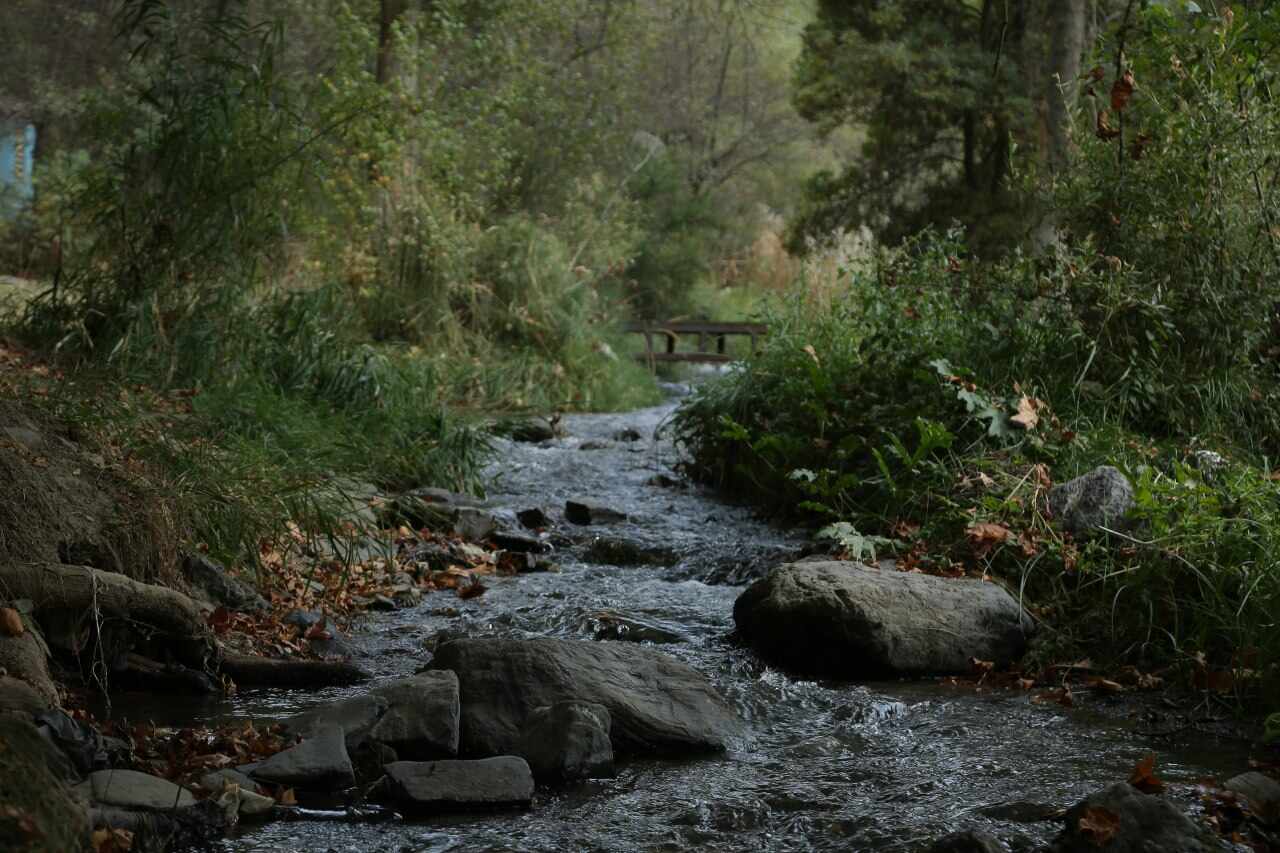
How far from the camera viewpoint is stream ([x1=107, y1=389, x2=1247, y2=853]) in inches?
114

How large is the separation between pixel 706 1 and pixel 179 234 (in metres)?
18.0

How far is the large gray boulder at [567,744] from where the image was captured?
10.6 ft

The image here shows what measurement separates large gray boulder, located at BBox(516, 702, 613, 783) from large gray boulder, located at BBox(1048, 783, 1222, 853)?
116 cm

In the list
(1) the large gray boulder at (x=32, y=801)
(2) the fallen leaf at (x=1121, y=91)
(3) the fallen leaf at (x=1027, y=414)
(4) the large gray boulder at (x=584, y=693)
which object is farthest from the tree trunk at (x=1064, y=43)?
(1) the large gray boulder at (x=32, y=801)

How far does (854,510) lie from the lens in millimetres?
5902

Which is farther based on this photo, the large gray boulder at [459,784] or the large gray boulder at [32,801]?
the large gray boulder at [459,784]

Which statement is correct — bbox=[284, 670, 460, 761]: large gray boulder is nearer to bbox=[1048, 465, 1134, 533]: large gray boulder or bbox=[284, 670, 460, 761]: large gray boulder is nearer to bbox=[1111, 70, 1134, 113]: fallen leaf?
bbox=[1048, 465, 1134, 533]: large gray boulder

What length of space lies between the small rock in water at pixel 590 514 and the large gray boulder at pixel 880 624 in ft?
7.45

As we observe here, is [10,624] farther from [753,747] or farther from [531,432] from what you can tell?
[531,432]

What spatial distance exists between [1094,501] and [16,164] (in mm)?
17228

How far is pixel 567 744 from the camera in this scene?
324 centimetres

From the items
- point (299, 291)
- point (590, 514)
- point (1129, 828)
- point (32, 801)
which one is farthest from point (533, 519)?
point (32, 801)

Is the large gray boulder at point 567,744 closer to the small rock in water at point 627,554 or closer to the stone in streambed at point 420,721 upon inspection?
the stone in streambed at point 420,721

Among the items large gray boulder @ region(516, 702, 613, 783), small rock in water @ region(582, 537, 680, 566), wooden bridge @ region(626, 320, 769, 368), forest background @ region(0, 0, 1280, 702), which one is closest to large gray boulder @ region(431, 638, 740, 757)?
large gray boulder @ region(516, 702, 613, 783)
